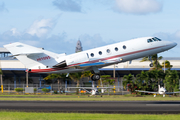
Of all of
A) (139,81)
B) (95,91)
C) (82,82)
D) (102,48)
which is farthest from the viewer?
(82,82)

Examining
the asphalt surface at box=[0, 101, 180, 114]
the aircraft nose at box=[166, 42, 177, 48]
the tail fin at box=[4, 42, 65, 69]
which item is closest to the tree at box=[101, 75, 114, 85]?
the aircraft nose at box=[166, 42, 177, 48]

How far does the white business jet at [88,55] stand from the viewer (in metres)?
39.2

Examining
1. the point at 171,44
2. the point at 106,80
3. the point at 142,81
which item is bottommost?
the point at 142,81

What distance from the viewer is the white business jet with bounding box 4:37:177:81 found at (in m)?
39.2

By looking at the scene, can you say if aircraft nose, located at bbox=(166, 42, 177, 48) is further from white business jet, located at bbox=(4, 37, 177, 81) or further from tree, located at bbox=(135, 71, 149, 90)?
tree, located at bbox=(135, 71, 149, 90)

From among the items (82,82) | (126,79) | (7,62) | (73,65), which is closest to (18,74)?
(7,62)

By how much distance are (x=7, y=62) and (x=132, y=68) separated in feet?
144

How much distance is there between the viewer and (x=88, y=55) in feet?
129

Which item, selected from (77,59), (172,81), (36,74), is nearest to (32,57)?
(77,59)

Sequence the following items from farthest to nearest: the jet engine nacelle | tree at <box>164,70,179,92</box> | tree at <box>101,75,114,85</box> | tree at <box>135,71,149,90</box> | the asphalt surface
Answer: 1. tree at <box>101,75,114,85</box>
2. tree at <box>135,71,149,90</box>
3. tree at <box>164,70,179,92</box>
4. the jet engine nacelle
5. the asphalt surface

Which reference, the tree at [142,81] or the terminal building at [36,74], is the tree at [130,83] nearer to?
the tree at [142,81]

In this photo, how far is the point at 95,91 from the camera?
192 feet

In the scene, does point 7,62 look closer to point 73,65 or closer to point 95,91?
point 95,91

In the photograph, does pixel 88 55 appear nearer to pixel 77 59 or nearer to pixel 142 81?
pixel 77 59
